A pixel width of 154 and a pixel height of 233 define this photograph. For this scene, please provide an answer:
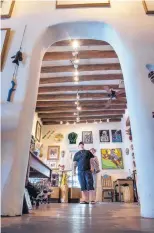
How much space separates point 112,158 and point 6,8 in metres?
7.09

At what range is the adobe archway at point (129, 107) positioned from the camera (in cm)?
141

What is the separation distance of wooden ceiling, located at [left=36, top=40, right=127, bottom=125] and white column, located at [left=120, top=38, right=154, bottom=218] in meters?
2.42

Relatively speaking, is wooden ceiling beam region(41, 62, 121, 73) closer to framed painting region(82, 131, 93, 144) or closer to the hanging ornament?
the hanging ornament

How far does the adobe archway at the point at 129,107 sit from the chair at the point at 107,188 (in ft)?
22.0

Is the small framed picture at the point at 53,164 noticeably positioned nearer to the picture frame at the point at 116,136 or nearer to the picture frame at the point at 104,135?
the picture frame at the point at 104,135

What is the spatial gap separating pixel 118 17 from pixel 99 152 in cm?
687

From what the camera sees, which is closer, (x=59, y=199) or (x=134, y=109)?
(x=134, y=109)

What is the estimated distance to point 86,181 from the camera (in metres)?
4.33

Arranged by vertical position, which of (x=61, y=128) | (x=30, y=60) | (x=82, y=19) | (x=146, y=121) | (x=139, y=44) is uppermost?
(x=61, y=128)

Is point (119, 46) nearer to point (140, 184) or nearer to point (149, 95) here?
point (149, 95)

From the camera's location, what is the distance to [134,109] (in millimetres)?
1671

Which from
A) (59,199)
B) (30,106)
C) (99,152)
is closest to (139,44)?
(30,106)

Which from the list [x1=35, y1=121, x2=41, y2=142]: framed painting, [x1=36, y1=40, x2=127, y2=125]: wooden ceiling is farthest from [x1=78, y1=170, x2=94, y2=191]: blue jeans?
[x1=35, y1=121, x2=41, y2=142]: framed painting

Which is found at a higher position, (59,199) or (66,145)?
(66,145)
